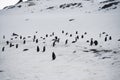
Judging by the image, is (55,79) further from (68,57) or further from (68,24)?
(68,24)

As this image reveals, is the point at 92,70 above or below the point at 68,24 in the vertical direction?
above

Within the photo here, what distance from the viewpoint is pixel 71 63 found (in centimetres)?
1303

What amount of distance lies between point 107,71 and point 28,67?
6014 millimetres

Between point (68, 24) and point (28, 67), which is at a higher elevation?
point (28, 67)

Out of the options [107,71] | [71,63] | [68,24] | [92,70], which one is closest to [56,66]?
[71,63]

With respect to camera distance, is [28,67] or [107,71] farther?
[28,67]

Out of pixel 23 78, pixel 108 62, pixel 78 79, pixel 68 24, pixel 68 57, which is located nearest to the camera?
pixel 78 79

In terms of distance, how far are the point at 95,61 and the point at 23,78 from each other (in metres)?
5.84

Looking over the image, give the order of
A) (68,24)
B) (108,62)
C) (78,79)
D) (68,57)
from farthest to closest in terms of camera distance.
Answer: (68,24) < (68,57) < (108,62) < (78,79)

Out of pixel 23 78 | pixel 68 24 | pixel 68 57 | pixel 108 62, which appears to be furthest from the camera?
pixel 68 24

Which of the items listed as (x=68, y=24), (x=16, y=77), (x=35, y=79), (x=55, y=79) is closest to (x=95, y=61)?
(x=55, y=79)

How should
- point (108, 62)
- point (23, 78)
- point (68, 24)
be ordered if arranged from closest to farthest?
point (23, 78), point (108, 62), point (68, 24)

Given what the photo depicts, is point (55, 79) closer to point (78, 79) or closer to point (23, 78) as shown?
point (78, 79)

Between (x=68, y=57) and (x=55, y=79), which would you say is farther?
(x=68, y=57)
